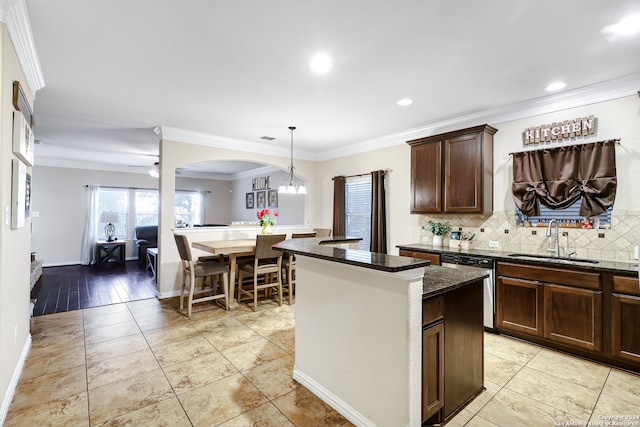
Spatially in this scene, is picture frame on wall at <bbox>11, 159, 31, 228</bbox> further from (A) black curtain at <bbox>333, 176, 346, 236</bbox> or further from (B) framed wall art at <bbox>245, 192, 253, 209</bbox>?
(B) framed wall art at <bbox>245, 192, 253, 209</bbox>

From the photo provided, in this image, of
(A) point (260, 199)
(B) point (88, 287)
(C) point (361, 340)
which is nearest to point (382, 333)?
(C) point (361, 340)

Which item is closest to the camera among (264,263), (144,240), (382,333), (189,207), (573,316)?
(382,333)

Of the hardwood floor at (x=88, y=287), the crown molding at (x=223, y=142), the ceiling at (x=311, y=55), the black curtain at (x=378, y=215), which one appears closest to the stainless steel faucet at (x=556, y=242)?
the ceiling at (x=311, y=55)

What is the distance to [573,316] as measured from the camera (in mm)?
2732

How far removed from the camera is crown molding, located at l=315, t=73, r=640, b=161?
114 inches

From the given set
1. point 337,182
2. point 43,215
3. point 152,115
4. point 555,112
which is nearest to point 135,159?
point 43,215

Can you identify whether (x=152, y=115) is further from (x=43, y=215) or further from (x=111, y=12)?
(x=43, y=215)

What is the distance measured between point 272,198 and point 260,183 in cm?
77

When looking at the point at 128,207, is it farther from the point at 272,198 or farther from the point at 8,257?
the point at 8,257

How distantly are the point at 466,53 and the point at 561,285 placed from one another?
220 cm

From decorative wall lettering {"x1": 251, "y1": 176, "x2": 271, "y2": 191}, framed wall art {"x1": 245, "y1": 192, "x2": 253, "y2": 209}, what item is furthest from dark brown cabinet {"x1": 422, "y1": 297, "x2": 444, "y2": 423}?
framed wall art {"x1": 245, "y1": 192, "x2": 253, "y2": 209}

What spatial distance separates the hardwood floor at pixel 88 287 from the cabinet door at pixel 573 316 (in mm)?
5148

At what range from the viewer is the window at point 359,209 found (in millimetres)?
5422

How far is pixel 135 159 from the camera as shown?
7.16 m
